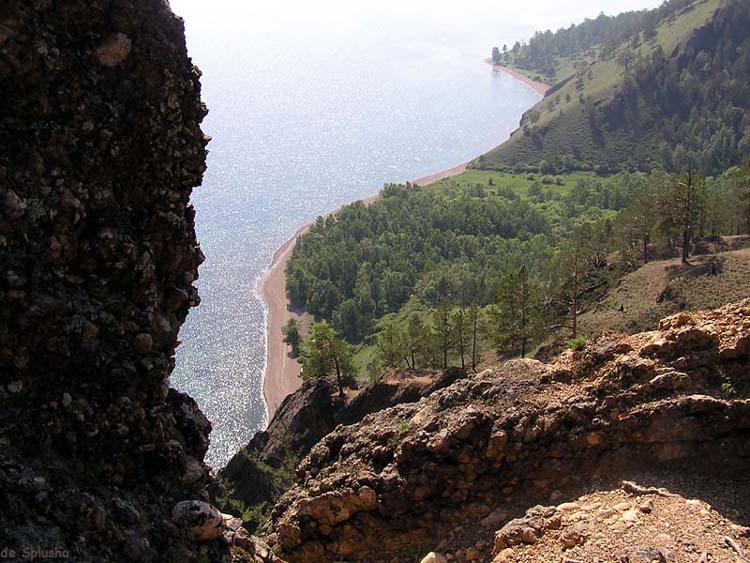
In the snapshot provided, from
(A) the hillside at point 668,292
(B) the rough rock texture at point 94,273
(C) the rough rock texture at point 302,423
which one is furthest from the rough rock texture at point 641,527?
(A) the hillside at point 668,292

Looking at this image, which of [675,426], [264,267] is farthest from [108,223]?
[264,267]

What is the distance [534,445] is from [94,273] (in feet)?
59.4

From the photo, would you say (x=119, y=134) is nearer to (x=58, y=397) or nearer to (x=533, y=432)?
(x=58, y=397)

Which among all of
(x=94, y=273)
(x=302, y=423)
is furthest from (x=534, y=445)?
(x=302, y=423)

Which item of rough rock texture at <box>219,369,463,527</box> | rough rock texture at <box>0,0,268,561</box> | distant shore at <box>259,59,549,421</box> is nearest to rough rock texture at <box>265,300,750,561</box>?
rough rock texture at <box>0,0,268,561</box>

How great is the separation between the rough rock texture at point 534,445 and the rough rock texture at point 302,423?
24447 mm

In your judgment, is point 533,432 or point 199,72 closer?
point 199,72

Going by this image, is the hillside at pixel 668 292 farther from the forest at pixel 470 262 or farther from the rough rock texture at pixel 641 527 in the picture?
the rough rock texture at pixel 641 527

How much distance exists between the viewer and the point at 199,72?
67.8ft

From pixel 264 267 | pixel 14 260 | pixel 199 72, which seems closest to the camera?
pixel 14 260

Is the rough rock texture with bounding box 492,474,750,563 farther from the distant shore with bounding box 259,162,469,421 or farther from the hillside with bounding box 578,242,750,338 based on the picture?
the distant shore with bounding box 259,162,469,421

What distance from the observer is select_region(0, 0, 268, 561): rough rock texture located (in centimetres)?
1530

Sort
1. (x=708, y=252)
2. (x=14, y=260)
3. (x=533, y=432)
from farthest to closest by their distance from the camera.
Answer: (x=708, y=252)
(x=533, y=432)
(x=14, y=260)

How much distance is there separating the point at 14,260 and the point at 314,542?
59.5ft
